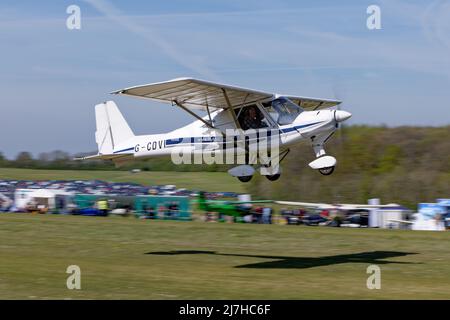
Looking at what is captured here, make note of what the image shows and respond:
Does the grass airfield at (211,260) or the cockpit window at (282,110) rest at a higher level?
the cockpit window at (282,110)

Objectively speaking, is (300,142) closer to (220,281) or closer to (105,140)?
(220,281)

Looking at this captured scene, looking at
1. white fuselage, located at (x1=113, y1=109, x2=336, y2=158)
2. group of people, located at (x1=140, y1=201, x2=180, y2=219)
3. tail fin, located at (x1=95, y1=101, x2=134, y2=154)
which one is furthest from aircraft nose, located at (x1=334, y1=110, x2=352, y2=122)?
group of people, located at (x1=140, y1=201, x2=180, y2=219)

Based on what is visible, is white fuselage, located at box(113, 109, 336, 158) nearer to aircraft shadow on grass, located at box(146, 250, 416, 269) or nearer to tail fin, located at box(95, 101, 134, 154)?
tail fin, located at box(95, 101, 134, 154)

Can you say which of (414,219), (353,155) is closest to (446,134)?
(353,155)

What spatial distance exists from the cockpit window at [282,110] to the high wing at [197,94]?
0.21 meters

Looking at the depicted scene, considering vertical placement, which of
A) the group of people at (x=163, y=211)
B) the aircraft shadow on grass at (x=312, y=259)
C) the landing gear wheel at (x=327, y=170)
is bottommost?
the aircraft shadow on grass at (x=312, y=259)

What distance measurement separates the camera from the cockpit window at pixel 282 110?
63.8 feet

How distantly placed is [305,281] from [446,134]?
40542 millimetres

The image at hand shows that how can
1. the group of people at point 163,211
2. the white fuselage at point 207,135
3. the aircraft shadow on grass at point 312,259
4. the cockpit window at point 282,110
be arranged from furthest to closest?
the group of people at point 163,211, the aircraft shadow on grass at point 312,259, the cockpit window at point 282,110, the white fuselage at point 207,135

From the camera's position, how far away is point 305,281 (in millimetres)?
17484

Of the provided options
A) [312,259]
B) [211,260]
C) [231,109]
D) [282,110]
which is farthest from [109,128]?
[312,259]

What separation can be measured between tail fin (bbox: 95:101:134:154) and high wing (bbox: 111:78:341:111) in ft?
11.7

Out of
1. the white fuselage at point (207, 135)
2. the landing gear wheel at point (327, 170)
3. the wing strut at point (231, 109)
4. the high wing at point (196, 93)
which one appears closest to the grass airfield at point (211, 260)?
the landing gear wheel at point (327, 170)

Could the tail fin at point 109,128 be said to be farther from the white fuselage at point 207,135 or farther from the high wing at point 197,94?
the high wing at point 197,94
